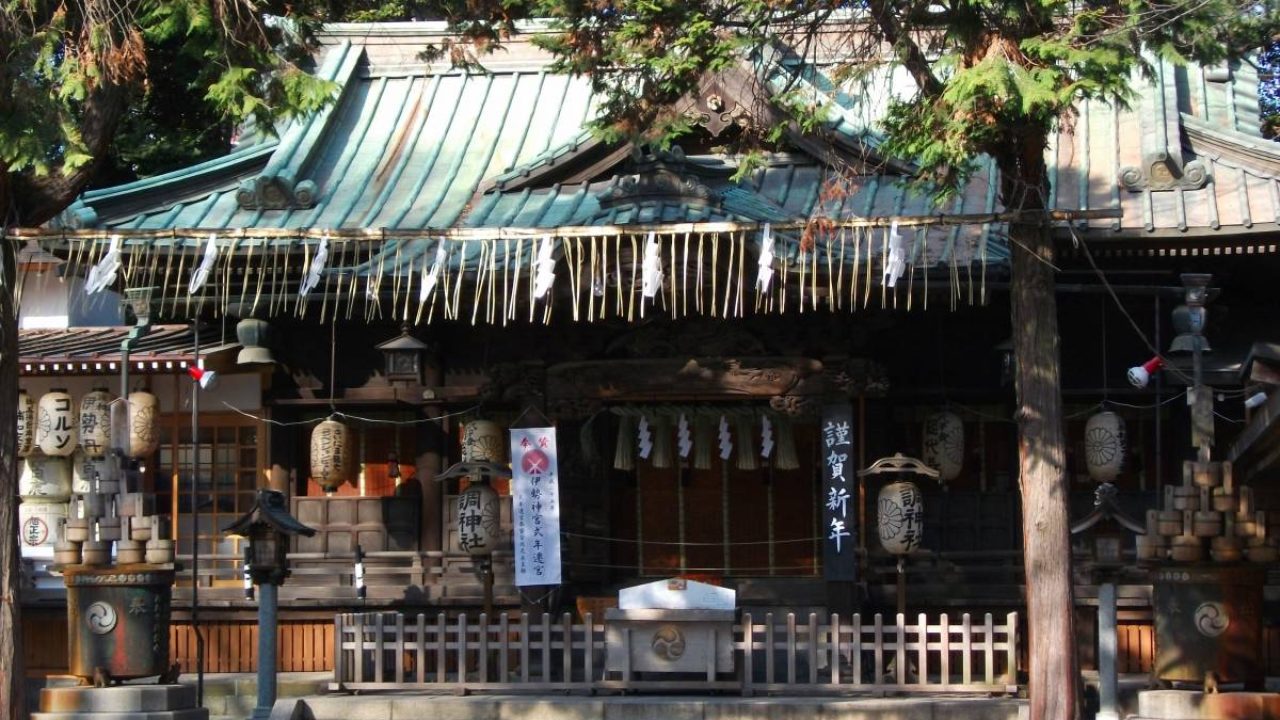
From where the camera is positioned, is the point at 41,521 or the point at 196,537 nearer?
the point at 196,537

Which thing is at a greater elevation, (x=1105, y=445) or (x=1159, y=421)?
(x=1159, y=421)

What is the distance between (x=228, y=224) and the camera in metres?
22.3

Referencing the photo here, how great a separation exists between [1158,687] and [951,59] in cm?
613

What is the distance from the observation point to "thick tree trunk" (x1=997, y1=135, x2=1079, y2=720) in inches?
601

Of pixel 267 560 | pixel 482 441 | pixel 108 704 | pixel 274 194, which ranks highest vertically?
pixel 274 194

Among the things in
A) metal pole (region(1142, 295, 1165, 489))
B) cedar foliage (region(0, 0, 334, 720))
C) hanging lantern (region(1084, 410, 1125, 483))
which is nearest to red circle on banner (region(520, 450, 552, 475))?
cedar foliage (region(0, 0, 334, 720))

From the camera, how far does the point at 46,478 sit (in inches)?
882

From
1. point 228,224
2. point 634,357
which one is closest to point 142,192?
point 228,224

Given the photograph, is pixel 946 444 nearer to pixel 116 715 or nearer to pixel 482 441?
pixel 482 441

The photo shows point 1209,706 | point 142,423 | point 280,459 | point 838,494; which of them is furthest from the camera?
point 280,459

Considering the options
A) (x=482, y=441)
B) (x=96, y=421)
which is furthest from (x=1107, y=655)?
(x=96, y=421)

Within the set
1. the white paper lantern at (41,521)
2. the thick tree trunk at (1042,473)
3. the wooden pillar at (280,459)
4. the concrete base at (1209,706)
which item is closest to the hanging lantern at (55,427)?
the white paper lantern at (41,521)

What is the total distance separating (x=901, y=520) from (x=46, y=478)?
10857 mm

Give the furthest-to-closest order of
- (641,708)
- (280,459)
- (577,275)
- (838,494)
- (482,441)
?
(280,459) < (482,441) < (838,494) < (577,275) < (641,708)
